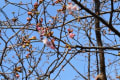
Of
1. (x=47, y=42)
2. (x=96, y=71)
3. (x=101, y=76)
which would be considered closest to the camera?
(x=47, y=42)

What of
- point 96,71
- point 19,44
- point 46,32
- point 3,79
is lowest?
point 96,71

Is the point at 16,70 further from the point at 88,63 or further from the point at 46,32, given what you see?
the point at 88,63

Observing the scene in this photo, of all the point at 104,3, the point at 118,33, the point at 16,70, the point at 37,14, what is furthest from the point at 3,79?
the point at 104,3

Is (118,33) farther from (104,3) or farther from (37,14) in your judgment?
(104,3)

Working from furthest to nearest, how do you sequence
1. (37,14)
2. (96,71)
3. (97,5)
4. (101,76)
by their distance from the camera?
(96,71), (97,5), (101,76), (37,14)

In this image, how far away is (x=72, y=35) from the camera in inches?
133

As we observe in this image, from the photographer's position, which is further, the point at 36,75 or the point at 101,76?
the point at 101,76

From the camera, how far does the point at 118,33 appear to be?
2859 mm

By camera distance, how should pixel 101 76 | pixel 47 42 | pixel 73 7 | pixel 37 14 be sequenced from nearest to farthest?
pixel 47 42 → pixel 73 7 → pixel 37 14 → pixel 101 76

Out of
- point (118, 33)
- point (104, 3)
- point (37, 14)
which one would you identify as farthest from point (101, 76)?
point (104, 3)

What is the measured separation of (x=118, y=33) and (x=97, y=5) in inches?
66.1

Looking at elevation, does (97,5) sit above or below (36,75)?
above

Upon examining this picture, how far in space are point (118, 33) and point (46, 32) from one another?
942mm

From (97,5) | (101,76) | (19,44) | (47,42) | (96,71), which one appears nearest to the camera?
(47,42)
